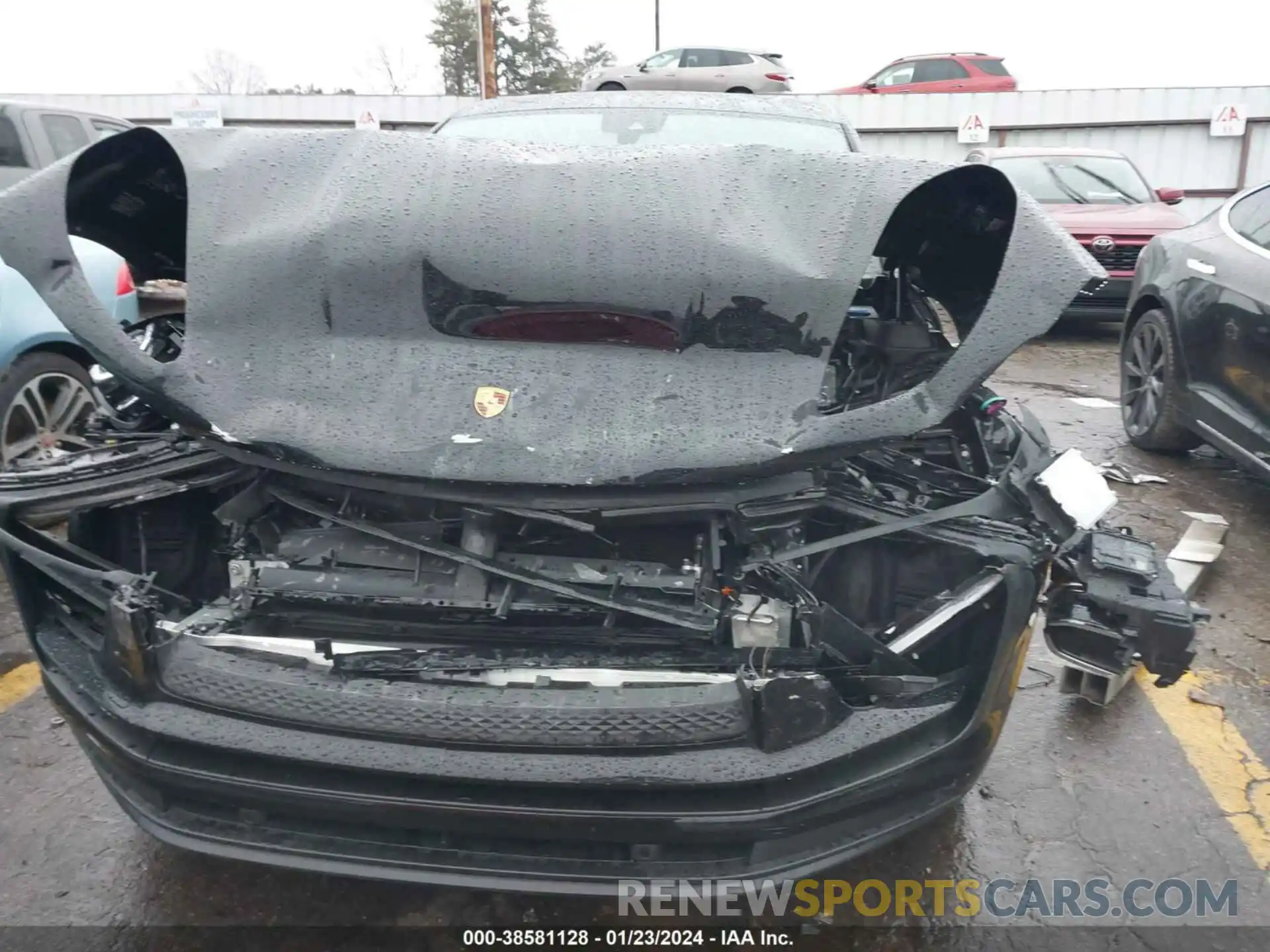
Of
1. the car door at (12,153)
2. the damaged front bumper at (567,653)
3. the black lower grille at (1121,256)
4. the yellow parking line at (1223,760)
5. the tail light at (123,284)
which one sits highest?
the car door at (12,153)

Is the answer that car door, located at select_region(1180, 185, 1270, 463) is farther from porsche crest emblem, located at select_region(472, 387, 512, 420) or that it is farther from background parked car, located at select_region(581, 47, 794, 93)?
background parked car, located at select_region(581, 47, 794, 93)

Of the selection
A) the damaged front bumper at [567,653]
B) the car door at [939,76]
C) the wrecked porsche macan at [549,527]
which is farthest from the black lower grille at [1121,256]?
the car door at [939,76]

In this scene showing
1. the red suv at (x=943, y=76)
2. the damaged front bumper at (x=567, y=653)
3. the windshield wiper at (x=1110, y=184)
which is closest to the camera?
the damaged front bumper at (x=567, y=653)

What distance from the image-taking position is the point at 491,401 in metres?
1.83

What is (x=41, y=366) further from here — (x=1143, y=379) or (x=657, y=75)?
(x=657, y=75)

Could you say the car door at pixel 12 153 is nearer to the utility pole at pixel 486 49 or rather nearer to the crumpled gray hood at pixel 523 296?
the crumpled gray hood at pixel 523 296

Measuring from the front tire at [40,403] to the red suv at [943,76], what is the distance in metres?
14.9

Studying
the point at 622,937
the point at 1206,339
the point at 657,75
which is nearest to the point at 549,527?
the point at 622,937

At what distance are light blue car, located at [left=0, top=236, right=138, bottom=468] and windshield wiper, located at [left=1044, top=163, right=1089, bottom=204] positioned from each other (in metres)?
8.23

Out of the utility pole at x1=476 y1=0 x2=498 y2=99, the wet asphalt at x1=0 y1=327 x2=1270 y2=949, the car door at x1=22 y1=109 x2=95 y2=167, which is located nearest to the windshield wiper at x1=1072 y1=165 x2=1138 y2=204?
the wet asphalt at x1=0 y1=327 x2=1270 y2=949

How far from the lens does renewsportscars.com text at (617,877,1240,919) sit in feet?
6.70

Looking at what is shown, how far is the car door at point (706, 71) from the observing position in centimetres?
1490

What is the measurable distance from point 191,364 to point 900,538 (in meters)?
1.52

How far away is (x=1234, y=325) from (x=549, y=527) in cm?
362
